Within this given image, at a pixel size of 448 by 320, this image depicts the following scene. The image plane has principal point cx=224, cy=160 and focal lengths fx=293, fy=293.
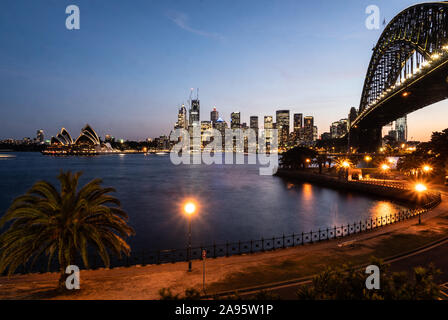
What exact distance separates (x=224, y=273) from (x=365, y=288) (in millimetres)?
8960

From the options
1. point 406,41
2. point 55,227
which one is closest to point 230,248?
point 55,227

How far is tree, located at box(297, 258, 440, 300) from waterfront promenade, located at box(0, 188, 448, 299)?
21.8 ft

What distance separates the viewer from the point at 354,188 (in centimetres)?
6325

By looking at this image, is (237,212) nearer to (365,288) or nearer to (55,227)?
(55,227)

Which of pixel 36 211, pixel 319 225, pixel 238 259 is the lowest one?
pixel 319 225

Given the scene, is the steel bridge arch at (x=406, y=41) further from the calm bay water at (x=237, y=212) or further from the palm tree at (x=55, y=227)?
the palm tree at (x=55, y=227)

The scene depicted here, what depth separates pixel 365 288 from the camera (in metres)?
6.92

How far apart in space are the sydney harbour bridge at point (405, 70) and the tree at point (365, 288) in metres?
54.5

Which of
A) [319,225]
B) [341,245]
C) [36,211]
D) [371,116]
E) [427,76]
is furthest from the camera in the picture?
[371,116]

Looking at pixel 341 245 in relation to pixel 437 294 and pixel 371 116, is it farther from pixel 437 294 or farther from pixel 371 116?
pixel 371 116

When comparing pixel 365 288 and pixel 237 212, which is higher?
pixel 365 288

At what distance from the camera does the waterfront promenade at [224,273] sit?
12.7 metres

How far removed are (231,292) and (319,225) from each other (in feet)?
93.7
